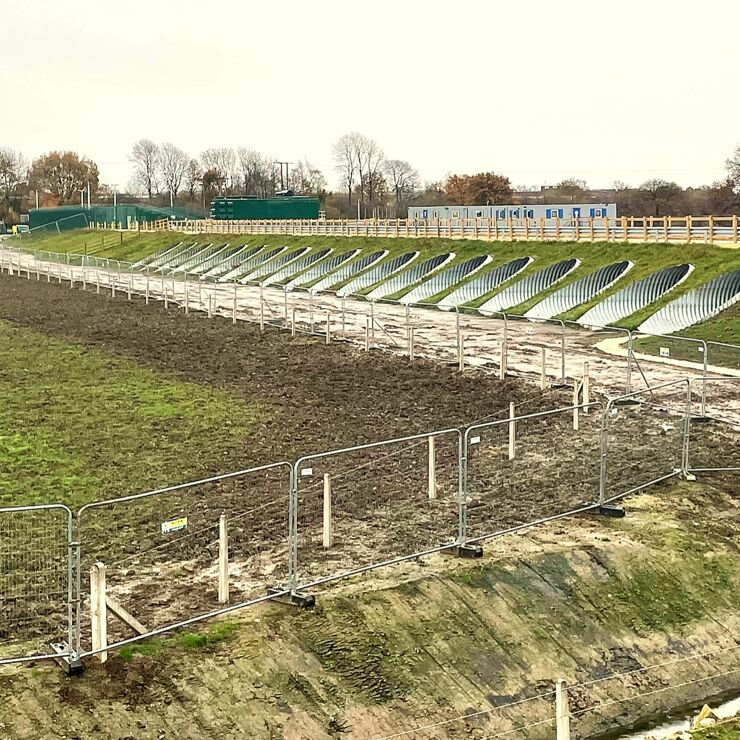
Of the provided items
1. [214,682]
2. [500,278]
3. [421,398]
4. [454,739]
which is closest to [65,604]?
[214,682]

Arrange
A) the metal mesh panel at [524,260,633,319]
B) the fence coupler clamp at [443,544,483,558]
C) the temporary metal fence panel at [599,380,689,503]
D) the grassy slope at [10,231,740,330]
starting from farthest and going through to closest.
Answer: the metal mesh panel at [524,260,633,319] < the grassy slope at [10,231,740,330] < the temporary metal fence panel at [599,380,689,503] < the fence coupler clamp at [443,544,483,558]

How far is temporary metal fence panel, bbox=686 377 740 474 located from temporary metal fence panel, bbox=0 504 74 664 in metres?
9.54

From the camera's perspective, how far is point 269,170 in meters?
174

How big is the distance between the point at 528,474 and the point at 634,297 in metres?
24.0

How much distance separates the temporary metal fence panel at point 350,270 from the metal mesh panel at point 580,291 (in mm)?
15737

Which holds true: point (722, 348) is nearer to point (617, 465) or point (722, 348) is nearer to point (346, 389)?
point (346, 389)

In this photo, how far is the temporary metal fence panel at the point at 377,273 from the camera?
175 feet

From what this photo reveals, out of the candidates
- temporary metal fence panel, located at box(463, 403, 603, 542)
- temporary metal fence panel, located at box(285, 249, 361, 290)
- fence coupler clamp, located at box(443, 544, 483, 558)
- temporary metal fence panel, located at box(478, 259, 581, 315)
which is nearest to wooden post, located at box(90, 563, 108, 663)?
fence coupler clamp, located at box(443, 544, 483, 558)

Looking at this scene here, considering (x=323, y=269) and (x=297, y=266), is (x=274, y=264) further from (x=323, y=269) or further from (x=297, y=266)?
(x=323, y=269)

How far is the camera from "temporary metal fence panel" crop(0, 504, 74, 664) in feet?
34.8

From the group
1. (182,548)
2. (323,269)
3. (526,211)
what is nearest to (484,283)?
(323,269)

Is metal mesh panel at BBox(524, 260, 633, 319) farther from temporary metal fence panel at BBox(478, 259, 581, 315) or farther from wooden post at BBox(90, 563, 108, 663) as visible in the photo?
wooden post at BBox(90, 563, 108, 663)

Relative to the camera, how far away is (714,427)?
66.8 feet

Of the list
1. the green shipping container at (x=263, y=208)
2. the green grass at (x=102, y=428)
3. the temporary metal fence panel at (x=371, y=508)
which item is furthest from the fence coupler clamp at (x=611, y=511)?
the green shipping container at (x=263, y=208)
